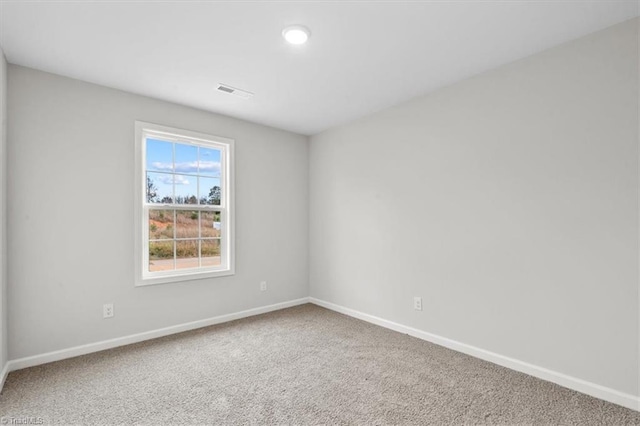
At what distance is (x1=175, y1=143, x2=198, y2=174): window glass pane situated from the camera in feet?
11.6

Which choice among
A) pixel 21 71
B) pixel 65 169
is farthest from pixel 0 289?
pixel 21 71

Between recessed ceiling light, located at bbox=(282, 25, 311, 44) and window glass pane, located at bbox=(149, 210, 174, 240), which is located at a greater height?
recessed ceiling light, located at bbox=(282, 25, 311, 44)

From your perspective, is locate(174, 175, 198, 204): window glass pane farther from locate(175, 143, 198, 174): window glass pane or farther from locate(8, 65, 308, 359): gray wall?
locate(8, 65, 308, 359): gray wall

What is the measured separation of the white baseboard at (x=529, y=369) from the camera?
2.04 m

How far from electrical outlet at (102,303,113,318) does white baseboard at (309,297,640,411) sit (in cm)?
266

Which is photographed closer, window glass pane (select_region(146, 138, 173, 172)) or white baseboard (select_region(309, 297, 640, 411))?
white baseboard (select_region(309, 297, 640, 411))

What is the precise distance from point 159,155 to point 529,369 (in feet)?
12.8

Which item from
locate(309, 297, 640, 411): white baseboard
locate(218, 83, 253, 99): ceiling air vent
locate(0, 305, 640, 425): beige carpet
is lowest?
locate(0, 305, 640, 425): beige carpet

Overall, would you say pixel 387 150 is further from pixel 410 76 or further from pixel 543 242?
pixel 543 242

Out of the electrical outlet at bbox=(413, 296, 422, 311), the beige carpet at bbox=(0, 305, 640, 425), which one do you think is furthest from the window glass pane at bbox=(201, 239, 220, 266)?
the electrical outlet at bbox=(413, 296, 422, 311)

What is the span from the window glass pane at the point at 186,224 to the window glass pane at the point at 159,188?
0.21m

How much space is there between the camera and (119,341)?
2998 mm

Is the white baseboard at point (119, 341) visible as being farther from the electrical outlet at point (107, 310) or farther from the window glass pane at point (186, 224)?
the window glass pane at point (186, 224)

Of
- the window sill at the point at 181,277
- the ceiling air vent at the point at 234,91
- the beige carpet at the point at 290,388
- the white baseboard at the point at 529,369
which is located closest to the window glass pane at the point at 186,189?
the window sill at the point at 181,277
